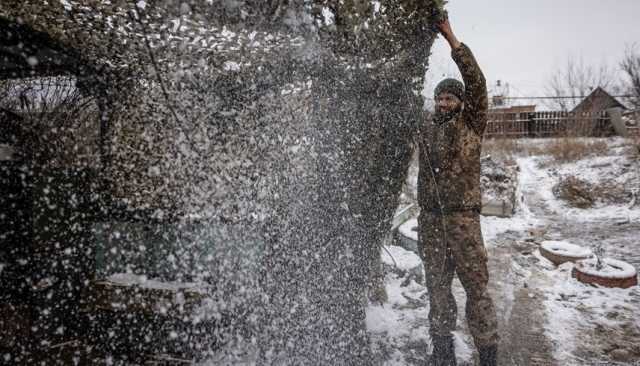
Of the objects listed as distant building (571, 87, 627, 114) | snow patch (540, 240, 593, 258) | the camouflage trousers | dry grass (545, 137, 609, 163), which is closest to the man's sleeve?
the camouflage trousers

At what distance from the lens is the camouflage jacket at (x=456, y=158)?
2.32m

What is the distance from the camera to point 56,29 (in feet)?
6.15

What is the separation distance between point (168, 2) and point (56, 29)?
859 mm

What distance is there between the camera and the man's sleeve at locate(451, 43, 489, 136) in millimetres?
2141

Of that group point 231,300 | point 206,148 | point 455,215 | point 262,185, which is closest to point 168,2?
point 206,148

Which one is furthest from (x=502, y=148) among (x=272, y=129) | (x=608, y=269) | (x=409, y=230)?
(x=272, y=129)

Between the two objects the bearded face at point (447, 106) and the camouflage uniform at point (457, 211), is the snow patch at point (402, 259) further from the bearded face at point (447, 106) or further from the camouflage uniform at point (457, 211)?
the bearded face at point (447, 106)

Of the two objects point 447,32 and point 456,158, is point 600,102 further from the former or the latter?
point 447,32

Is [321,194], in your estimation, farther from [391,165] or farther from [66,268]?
[66,268]

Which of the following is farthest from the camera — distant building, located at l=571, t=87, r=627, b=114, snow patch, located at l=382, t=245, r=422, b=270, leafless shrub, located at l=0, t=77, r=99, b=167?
distant building, located at l=571, t=87, r=627, b=114

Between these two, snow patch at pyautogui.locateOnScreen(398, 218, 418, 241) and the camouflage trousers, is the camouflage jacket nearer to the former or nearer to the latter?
the camouflage trousers

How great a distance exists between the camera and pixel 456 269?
236 cm

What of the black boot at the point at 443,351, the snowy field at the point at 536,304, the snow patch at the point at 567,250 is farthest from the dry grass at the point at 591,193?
the black boot at the point at 443,351

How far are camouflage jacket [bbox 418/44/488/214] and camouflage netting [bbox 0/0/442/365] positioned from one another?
20cm
